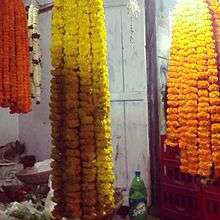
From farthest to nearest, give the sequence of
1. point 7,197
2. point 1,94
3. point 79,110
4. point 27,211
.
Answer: point 7,197
point 1,94
point 27,211
point 79,110

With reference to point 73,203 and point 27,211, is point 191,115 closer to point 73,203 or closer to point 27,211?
point 73,203

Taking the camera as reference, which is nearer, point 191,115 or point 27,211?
point 191,115

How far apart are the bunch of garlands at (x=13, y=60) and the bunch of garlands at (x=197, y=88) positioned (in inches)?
72.2

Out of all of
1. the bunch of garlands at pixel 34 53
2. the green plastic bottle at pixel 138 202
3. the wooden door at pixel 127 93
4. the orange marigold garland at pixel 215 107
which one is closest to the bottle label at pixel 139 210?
the green plastic bottle at pixel 138 202

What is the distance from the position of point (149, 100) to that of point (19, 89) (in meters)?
1.50

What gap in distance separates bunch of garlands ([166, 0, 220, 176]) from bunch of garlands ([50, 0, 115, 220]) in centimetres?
54

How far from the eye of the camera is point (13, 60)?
4117mm

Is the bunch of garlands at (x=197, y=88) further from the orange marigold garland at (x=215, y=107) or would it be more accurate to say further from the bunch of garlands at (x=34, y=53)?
the bunch of garlands at (x=34, y=53)

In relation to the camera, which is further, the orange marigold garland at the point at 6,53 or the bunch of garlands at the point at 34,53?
the bunch of garlands at the point at 34,53

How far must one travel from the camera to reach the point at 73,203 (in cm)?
268

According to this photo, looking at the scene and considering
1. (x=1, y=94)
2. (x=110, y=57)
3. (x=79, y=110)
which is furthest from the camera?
(x=110, y=57)

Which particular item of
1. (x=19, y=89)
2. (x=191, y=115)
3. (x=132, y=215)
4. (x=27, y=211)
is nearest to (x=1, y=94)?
(x=19, y=89)

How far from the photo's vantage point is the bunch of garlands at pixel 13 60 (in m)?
3.98

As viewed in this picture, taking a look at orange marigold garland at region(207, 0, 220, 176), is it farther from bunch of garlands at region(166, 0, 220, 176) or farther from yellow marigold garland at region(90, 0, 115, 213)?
yellow marigold garland at region(90, 0, 115, 213)
